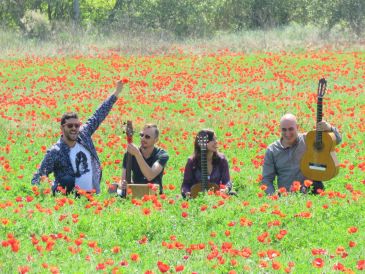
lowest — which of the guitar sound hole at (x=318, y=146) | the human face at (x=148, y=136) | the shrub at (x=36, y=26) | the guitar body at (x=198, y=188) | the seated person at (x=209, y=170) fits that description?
the guitar body at (x=198, y=188)

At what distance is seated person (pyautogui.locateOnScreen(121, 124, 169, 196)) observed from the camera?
9773 mm

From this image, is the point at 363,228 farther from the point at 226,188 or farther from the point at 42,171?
the point at 42,171

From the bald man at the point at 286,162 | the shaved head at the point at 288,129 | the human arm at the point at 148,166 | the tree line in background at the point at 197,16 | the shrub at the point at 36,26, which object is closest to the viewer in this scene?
the human arm at the point at 148,166

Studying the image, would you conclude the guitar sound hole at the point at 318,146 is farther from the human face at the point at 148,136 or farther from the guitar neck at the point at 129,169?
the guitar neck at the point at 129,169

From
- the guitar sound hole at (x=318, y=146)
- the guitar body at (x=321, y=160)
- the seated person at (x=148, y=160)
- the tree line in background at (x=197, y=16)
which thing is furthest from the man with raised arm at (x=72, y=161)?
the tree line in background at (x=197, y=16)

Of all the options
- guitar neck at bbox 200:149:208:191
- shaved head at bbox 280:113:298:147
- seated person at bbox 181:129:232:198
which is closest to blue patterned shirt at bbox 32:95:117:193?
seated person at bbox 181:129:232:198

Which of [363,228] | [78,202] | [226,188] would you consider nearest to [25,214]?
[78,202]

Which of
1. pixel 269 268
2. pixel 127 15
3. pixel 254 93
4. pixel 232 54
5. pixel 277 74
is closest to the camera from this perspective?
pixel 269 268

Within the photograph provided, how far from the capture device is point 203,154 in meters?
9.34

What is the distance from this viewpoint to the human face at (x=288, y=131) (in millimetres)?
9766

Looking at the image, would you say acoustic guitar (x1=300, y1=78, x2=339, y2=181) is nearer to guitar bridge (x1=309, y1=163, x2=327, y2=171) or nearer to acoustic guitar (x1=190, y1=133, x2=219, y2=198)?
guitar bridge (x1=309, y1=163, x2=327, y2=171)

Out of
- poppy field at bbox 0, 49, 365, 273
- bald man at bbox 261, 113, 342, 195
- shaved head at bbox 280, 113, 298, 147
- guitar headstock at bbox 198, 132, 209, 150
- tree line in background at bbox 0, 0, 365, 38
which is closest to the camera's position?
poppy field at bbox 0, 49, 365, 273

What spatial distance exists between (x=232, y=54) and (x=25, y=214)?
23.0m

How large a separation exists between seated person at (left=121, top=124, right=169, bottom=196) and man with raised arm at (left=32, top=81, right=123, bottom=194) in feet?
1.44
